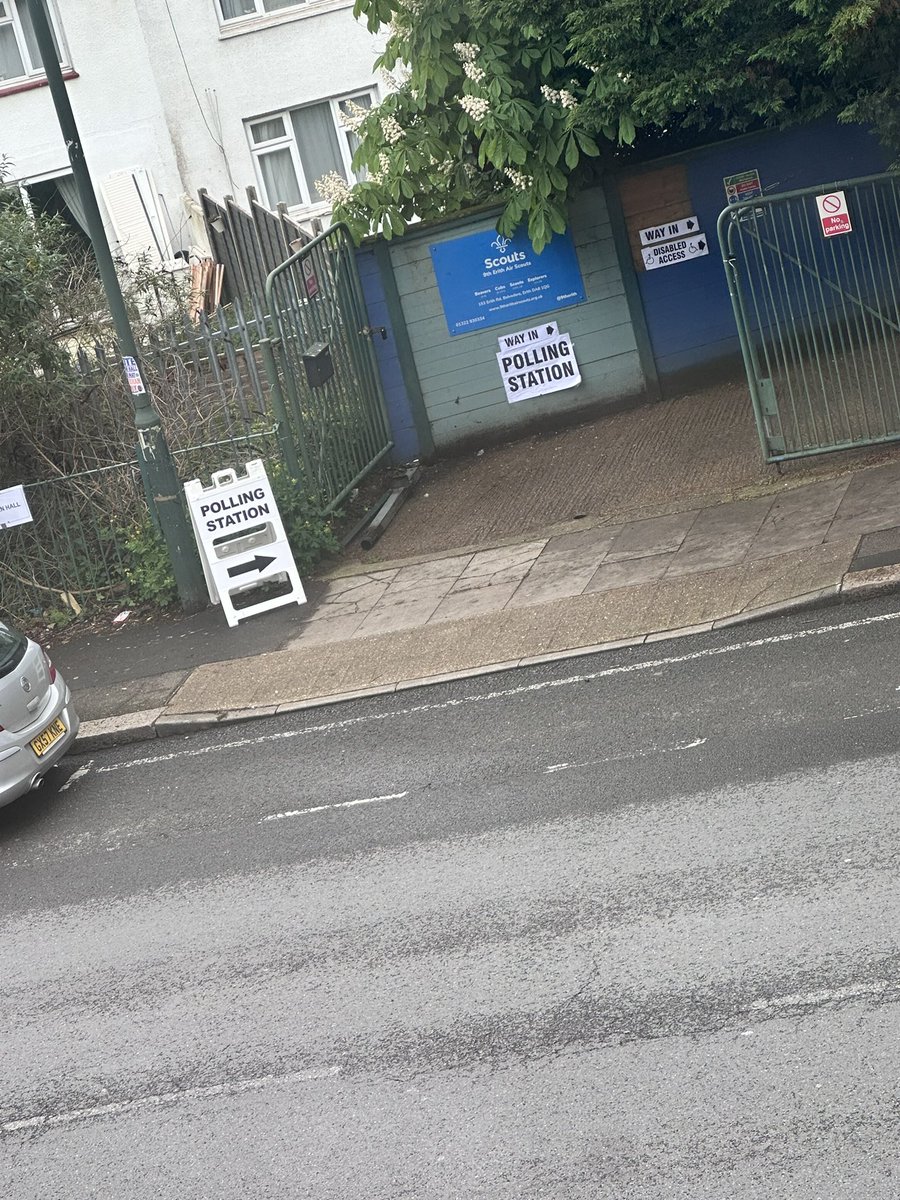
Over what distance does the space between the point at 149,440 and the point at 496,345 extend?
174 inches

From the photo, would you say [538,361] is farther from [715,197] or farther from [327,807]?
[327,807]

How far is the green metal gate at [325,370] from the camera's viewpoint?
45.5 feet

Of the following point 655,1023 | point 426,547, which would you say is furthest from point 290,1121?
point 426,547

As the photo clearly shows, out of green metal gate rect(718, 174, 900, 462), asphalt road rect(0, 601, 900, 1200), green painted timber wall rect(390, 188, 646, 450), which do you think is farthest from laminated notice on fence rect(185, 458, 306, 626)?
green metal gate rect(718, 174, 900, 462)

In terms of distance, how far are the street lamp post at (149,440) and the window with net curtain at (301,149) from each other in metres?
10.8

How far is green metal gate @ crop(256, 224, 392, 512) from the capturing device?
13.9 m

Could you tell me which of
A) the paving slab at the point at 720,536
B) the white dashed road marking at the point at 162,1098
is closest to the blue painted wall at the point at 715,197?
the paving slab at the point at 720,536

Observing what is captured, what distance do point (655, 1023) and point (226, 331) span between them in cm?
1080

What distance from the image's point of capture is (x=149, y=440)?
13180mm

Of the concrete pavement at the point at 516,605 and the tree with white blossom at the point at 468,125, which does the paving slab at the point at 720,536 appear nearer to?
the concrete pavement at the point at 516,605

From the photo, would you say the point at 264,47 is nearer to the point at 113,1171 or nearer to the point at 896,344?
the point at 896,344

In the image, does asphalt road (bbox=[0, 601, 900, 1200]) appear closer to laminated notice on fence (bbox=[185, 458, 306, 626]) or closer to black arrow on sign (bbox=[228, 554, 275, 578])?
laminated notice on fence (bbox=[185, 458, 306, 626])

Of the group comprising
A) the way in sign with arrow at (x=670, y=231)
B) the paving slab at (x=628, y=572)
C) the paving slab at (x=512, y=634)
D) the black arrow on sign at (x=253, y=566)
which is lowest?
the paving slab at (x=512, y=634)

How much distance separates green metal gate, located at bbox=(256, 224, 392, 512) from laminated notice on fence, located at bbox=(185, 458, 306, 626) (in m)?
0.85
